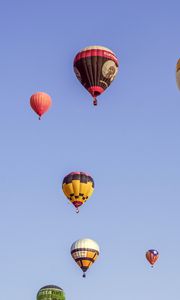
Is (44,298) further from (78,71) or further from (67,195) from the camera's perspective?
(78,71)

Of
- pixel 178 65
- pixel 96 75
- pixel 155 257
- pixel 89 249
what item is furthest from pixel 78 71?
pixel 155 257

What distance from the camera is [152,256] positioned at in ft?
245

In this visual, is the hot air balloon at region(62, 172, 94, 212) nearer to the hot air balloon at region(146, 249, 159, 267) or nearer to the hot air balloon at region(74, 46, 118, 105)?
the hot air balloon at region(74, 46, 118, 105)

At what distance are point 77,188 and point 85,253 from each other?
762cm

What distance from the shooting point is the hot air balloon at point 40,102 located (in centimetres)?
5847

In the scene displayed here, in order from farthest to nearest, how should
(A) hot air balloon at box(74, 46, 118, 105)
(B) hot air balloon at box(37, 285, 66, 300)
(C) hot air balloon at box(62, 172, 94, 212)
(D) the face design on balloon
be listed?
(B) hot air balloon at box(37, 285, 66, 300) → (C) hot air balloon at box(62, 172, 94, 212) → (D) the face design on balloon → (A) hot air balloon at box(74, 46, 118, 105)

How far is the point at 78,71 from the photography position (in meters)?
50.5

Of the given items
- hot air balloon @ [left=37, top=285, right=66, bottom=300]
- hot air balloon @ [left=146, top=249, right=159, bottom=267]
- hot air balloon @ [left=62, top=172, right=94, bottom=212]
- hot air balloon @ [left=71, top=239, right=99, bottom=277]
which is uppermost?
hot air balloon @ [left=146, top=249, right=159, bottom=267]

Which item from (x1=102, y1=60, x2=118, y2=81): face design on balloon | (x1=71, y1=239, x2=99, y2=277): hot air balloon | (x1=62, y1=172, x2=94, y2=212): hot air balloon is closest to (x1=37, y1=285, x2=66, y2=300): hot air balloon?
(x1=71, y1=239, x2=99, y2=277): hot air balloon

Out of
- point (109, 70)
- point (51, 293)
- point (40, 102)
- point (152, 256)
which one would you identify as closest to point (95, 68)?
point (109, 70)

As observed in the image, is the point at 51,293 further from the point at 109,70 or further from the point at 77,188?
the point at 109,70

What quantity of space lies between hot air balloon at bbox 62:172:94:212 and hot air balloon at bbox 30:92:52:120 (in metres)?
6.03

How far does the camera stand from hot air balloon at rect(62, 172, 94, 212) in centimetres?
5656

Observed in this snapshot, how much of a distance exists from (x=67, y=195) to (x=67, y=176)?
164 cm
